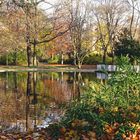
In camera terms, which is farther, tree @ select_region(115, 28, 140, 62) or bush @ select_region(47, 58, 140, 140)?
tree @ select_region(115, 28, 140, 62)

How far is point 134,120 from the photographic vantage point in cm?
662

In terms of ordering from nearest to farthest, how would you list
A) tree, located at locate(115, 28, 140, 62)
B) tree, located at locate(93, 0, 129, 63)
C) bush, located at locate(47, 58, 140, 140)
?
1. bush, located at locate(47, 58, 140, 140)
2. tree, located at locate(115, 28, 140, 62)
3. tree, located at locate(93, 0, 129, 63)

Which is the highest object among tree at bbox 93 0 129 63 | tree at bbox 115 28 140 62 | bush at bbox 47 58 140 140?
tree at bbox 93 0 129 63

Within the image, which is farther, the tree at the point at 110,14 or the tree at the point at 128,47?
the tree at the point at 110,14

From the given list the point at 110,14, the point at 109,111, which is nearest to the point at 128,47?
the point at 110,14

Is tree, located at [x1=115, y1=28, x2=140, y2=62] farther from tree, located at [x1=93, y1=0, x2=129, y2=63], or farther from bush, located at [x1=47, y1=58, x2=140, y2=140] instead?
bush, located at [x1=47, y1=58, x2=140, y2=140]

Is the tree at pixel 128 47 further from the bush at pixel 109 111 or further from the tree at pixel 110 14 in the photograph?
the bush at pixel 109 111

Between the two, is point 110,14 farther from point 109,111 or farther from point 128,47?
point 109,111

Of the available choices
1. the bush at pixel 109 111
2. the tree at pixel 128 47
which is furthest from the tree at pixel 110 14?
the bush at pixel 109 111

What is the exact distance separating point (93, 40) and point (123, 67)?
53950 millimetres

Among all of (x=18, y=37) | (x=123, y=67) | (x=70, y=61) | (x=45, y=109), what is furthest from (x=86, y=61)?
(x=123, y=67)

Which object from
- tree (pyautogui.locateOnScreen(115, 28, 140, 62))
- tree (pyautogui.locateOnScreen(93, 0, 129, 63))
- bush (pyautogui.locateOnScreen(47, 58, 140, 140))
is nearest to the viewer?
bush (pyautogui.locateOnScreen(47, 58, 140, 140))

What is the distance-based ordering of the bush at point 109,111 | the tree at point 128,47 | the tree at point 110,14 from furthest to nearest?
1. the tree at point 110,14
2. the tree at point 128,47
3. the bush at point 109,111

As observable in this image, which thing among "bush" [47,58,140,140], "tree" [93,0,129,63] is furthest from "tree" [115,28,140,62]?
"bush" [47,58,140,140]
